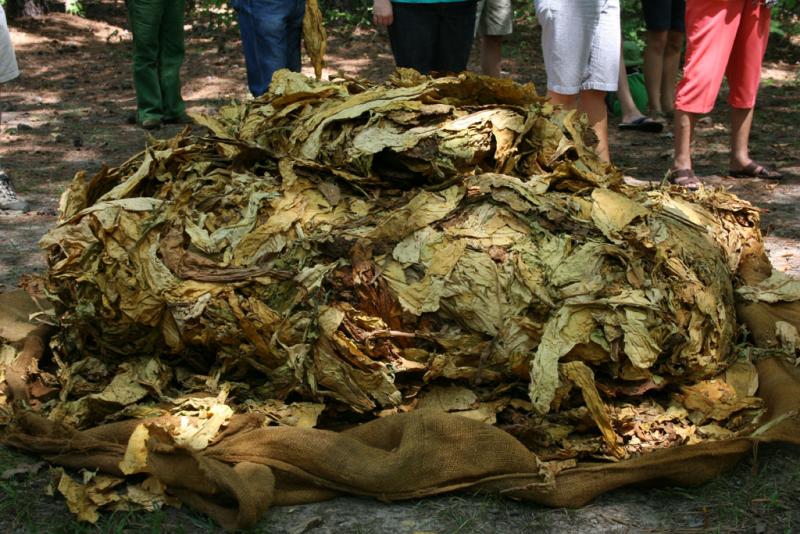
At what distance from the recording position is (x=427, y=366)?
285 cm

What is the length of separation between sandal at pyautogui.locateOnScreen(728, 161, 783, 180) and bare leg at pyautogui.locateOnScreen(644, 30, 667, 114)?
156 centimetres

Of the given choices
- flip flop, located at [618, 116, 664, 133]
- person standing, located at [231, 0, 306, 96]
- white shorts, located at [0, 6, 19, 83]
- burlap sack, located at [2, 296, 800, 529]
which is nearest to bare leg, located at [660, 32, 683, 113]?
flip flop, located at [618, 116, 664, 133]

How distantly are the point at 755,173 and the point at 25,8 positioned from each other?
972 cm

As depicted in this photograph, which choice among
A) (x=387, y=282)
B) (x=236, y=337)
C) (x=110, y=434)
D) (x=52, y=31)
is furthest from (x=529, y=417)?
(x=52, y=31)

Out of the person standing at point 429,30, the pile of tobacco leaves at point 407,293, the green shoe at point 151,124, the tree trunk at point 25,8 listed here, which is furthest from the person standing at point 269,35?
the tree trunk at point 25,8

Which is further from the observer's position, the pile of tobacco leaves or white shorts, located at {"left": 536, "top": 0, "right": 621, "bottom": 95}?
white shorts, located at {"left": 536, "top": 0, "right": 621, "bottom": 95}

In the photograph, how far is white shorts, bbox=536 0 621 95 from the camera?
15.4 ft

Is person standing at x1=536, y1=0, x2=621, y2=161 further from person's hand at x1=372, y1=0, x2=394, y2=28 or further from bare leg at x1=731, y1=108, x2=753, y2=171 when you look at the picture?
bare leg at x1=731, y1=108, x2=753, y2=171

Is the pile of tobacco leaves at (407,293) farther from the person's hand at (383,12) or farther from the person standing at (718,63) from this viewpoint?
the person standing at (718,63)

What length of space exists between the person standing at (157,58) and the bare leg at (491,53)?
2680 mm

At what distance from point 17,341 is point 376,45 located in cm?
773

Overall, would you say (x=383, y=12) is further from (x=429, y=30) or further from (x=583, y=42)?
(x=583, y=42)

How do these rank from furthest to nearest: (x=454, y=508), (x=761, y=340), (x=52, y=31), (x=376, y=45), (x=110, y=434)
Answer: (x=52, y=31) < (x=376, y=45) < (x=761, y=340) < (x=110, y=434) < (x=454, y=508)

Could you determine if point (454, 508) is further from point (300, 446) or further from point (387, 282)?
point (387, 282)
